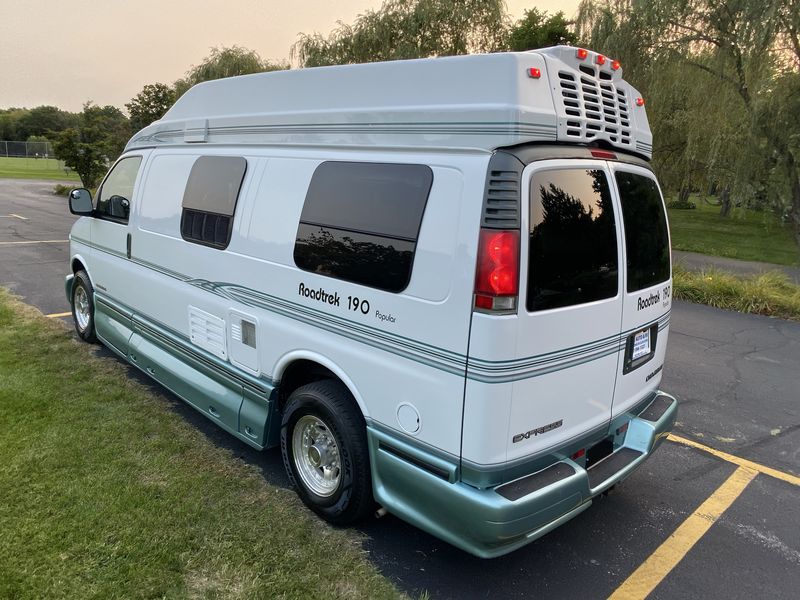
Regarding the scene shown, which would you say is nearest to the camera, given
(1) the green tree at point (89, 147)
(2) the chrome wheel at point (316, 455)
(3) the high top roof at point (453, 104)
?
(3) the high top roof at point (453, 104)

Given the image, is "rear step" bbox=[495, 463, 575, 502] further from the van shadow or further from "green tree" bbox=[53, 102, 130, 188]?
"green tree" bbox=[53, 102, 130, 188]

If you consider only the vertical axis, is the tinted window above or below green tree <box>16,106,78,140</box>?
below

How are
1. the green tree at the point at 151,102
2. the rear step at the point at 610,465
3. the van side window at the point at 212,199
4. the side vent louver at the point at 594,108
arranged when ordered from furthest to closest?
the green tree at the point at 151,102
the van side window at the point at 212,199
the rear step at the point at 610,465
the side vent louver at the point at 594,108

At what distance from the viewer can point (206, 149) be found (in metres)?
4.24

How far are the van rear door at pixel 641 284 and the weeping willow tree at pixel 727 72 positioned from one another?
1002 cm

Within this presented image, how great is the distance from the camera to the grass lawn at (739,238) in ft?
55.8

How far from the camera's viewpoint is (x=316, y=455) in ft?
11.2

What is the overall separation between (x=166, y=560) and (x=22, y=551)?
735 mm

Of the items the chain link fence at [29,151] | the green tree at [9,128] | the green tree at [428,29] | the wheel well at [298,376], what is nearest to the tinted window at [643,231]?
the wheel well at [298,376]

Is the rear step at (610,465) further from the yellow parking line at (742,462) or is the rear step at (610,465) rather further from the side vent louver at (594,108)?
the side vent louver at (594,108)

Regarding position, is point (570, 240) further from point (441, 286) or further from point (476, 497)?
point (476, 497)

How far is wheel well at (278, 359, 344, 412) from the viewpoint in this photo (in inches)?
132

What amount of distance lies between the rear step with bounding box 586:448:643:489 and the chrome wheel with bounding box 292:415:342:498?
1.38 meters

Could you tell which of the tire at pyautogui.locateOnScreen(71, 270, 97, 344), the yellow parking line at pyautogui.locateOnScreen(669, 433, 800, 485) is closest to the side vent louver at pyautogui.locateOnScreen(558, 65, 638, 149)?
the yellow parking line at pyautogui.locateOnScreen(669, 433, 800, 485)
